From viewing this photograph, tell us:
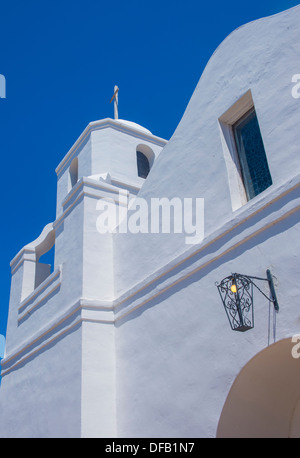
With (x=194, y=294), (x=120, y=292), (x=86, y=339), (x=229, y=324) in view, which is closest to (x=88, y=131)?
(x=120, y=292)

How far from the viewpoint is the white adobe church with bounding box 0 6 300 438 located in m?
4.44

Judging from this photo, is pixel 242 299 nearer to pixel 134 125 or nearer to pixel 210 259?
pixel 210 259

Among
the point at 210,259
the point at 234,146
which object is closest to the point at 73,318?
the point at 210,259

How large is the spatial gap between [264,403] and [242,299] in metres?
1.14

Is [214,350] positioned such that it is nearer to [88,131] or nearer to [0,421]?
[0,421]

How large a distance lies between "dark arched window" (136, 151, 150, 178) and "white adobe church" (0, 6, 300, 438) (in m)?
2.50

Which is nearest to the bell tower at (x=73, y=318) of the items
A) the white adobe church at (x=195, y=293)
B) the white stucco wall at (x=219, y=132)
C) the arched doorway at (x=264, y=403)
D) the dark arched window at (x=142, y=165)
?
the white adobe church at (x=195, y=293)

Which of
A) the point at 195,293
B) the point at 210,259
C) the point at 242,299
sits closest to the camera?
the point at 242,299

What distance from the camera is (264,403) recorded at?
4.58 m

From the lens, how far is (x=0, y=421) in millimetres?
8438

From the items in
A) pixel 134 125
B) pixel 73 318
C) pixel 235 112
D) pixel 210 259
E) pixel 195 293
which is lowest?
pixel 195 293

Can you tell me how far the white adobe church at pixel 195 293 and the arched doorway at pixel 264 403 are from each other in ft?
0.04

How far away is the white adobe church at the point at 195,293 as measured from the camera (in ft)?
14.6

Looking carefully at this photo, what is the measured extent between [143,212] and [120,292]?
1.29m
